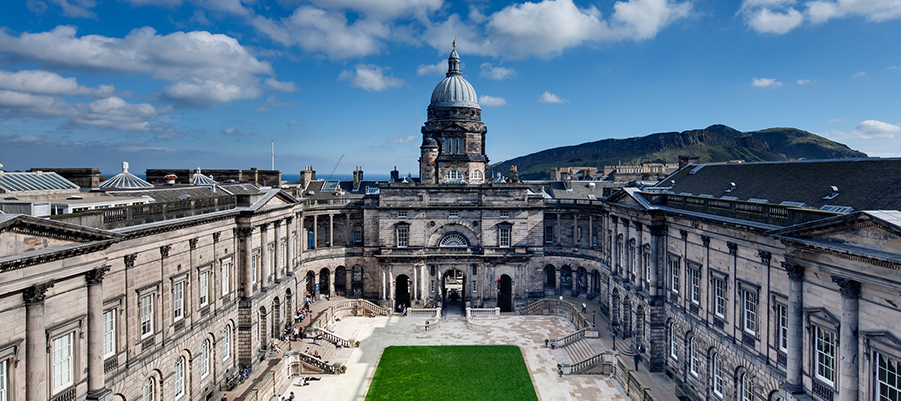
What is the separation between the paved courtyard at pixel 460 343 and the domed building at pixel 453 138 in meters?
18.0

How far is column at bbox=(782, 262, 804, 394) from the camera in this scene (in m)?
18.2

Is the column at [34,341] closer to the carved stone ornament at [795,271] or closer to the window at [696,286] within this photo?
the carved stone ornament at [795,271]

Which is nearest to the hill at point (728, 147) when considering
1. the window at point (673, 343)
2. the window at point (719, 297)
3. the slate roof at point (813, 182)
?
the slate roof at point (813, 182)

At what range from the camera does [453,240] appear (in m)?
49.6

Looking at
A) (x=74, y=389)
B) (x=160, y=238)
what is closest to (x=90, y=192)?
(x=160, y=238)

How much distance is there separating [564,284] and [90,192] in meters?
44.7

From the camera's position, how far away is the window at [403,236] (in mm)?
48812

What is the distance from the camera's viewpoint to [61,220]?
16.3 meters

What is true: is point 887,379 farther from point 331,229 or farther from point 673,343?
point 331,229

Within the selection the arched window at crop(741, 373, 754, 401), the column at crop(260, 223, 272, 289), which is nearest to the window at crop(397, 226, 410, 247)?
the column at crop(260, 223, 272, 289)

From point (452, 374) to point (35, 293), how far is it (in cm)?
2408

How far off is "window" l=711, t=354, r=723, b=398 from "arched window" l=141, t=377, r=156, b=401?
1119 inches

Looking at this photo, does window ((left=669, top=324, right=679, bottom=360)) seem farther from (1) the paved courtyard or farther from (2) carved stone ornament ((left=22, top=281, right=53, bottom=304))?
(2) carved stone ornament ((left=22, top=281, right=53, bottom=304))

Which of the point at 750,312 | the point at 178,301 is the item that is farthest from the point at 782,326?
the point at 178,301
